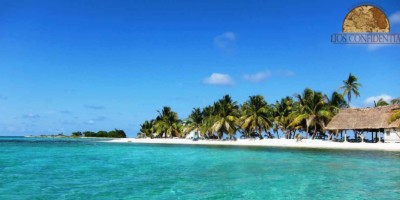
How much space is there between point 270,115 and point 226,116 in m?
6.35

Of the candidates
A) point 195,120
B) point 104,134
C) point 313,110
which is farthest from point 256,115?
point 104,134

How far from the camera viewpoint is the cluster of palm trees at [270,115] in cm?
4259

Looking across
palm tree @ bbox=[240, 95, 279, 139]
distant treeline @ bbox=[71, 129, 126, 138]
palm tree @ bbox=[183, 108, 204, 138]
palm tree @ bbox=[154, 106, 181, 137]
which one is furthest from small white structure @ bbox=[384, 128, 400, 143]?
distant treeline @ bbox=[71, 129, 126, 138]

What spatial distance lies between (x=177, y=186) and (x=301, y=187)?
12.8ft

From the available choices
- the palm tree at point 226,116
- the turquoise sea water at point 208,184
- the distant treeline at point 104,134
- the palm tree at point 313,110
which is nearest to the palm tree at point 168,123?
the palm tree at point 226,116

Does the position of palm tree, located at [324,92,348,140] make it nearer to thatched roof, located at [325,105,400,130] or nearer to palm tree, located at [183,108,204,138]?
thatched roof, located at [325,105,400,130]

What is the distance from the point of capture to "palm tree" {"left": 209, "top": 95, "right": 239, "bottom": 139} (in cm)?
4912

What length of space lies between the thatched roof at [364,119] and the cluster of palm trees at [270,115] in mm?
2717

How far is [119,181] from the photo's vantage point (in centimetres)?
1331

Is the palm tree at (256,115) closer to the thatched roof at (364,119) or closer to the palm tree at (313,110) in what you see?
the palm tree at (313,110)

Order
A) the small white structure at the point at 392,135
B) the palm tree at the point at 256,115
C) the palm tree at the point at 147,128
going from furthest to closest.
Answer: the palm tree at the point at 147,128 < the palm tree at the point at 256,115 < the small white structure at the point at 392,135

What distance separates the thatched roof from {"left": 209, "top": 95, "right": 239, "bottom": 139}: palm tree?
1326 cm

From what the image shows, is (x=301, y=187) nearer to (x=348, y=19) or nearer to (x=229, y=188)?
(x=229, y=188)

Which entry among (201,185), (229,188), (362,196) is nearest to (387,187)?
(362,196)
